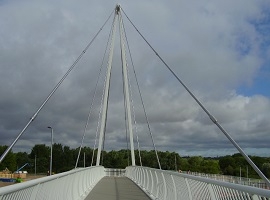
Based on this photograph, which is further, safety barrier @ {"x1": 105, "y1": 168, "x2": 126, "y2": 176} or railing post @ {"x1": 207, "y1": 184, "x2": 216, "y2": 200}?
safety barrier @ {"x1": 105, "y1": 168, "x2": 126, "y2": 176}

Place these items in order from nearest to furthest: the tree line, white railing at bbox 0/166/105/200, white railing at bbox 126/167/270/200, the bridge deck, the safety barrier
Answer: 1. white railing at bbox 126/167/270/200
2. white railing at bbox 0/166/105/200
3. the bridge deck
4. the safety barrier
5. the tree line

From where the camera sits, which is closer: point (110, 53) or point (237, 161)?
point (110, 53)

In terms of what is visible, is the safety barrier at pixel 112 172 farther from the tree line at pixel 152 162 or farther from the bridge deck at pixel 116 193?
the tree line at pixel 152 162

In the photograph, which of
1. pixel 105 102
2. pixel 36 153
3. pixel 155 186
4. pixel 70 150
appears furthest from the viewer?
pixel 36 153

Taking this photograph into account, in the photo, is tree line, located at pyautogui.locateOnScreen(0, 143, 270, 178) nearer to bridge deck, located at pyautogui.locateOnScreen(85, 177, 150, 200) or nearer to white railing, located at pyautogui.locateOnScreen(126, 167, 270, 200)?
bridge deck, located at pyautogui.locateOnScreen(85, 177, 150, 200)

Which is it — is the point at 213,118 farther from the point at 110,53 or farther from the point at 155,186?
the point at 110,53

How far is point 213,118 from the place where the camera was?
13.4 meters

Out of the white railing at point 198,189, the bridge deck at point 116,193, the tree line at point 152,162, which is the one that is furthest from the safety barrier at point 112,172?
the tree line at point 152,162

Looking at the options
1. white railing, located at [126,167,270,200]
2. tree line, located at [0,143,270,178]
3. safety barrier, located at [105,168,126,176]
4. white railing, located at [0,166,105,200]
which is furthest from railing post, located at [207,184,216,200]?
tree line, located at [0,143,270,178]

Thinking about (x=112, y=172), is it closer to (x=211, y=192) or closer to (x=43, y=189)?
(x=43, y=189)

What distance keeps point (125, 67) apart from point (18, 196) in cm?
2956

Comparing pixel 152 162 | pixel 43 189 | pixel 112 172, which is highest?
pixel 152 162

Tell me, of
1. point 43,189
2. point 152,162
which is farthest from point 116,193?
point 152,162

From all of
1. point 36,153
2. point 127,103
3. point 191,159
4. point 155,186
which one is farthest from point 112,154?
point 155,186
